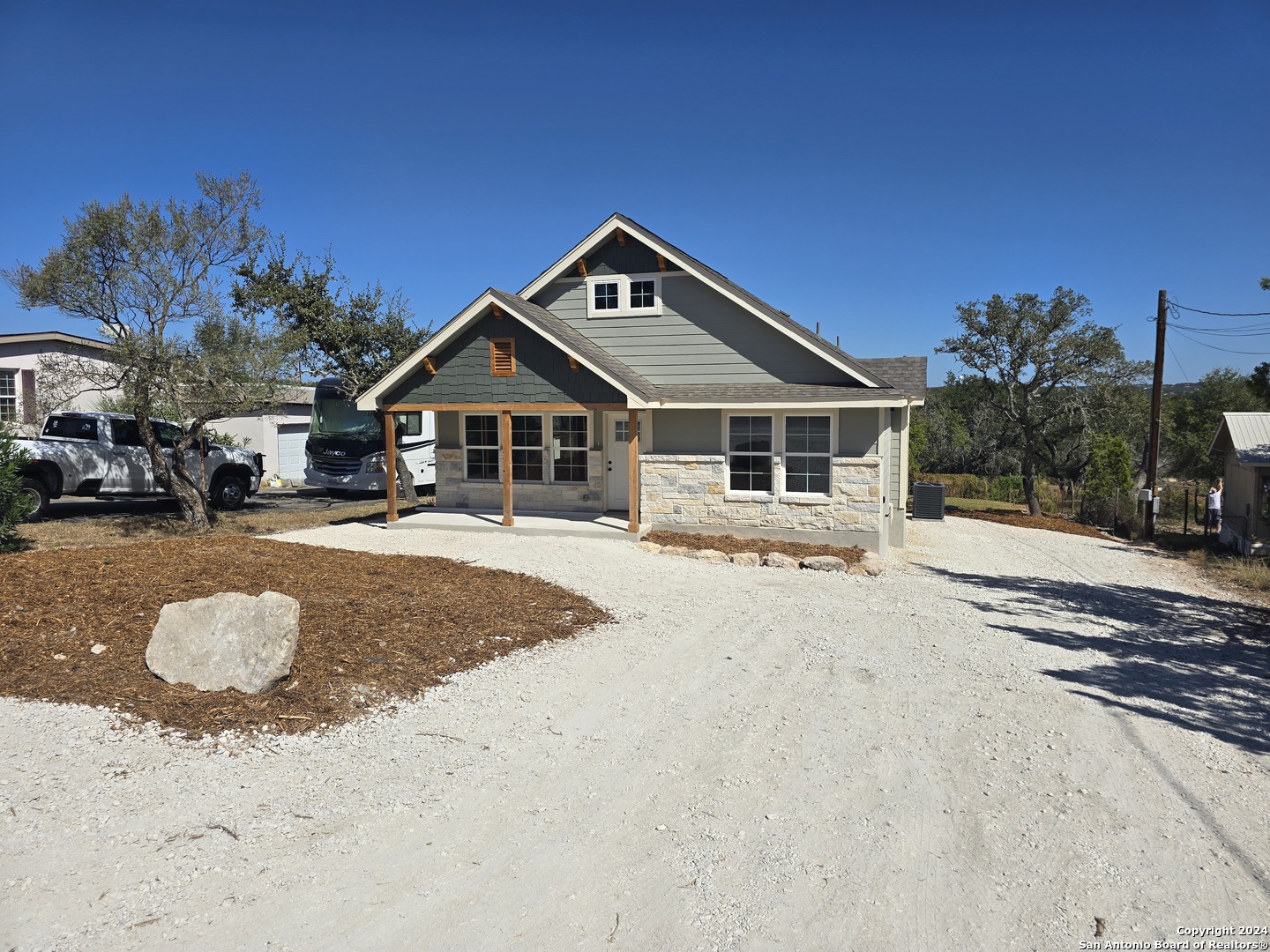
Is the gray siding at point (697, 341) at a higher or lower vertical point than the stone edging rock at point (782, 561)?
higher

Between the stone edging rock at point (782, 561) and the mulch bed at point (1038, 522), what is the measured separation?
1177 centimetres

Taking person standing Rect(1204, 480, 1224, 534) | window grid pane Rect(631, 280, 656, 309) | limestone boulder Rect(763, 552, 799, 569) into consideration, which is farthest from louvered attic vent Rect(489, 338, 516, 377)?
person standing Rect(1204, 480, 1224, 534)

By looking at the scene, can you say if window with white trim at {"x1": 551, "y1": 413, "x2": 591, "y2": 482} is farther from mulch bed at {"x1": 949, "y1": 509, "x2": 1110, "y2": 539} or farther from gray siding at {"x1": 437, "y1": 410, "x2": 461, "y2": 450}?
mulch bed at {"x1": 949, "y1": 509, "x2": 1110, "y2": 539}

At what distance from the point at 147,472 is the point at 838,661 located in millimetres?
16372

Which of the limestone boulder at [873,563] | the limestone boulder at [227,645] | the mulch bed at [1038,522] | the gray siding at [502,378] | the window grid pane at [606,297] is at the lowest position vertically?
the mulch bed at [1038,522]

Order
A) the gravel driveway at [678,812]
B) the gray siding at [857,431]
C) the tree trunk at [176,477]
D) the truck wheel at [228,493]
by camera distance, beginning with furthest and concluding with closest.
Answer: the truck wheel at [228,493] → the tree trunk at [176,477] → the gray siding at [857,431] → the gravel driveway at [678,812]

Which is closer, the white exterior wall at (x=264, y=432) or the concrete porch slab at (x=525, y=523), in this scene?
the concrete porch slab at (x=525, y=523)

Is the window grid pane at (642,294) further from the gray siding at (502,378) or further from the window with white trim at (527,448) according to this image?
the window with white trim at (527,448)

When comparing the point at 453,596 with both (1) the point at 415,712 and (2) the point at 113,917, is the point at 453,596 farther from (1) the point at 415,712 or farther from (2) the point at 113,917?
(2) the point at 113,917

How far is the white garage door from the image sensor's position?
3020 centimetres

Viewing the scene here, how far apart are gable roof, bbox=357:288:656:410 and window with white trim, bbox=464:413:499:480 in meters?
2.10

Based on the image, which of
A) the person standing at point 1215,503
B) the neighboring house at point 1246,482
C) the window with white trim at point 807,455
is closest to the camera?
the window with white trim at point 807,455

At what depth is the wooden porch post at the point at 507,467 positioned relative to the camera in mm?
15273

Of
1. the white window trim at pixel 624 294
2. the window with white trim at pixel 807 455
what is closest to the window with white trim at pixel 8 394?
the white window trim at pixel 624 294
